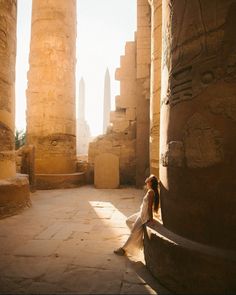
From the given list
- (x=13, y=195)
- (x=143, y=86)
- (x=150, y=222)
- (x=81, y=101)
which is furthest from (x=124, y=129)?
(x=81, y=101)

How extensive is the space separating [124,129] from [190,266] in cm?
854

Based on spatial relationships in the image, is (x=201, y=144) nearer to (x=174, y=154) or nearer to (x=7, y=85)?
(x=174, y=154)

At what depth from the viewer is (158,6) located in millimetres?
6641

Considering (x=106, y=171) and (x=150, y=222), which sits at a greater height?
(x=106, y=171)

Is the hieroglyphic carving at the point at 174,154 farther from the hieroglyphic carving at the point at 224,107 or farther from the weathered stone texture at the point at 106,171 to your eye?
the weathered stone texture at the point at 106,171

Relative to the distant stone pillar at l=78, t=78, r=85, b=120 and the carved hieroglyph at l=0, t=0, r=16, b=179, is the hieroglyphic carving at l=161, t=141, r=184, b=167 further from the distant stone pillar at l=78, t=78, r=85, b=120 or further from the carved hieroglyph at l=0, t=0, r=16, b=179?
the distant stone pillar at l=78, t=78, r=85, b=120

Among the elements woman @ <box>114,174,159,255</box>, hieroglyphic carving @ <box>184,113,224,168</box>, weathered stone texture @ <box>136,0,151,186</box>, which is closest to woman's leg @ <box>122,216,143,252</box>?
woman @ <box>114,174,159,255</box>

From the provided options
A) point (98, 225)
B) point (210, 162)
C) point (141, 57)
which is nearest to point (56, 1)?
point (141, 57)

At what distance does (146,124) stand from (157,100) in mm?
3200

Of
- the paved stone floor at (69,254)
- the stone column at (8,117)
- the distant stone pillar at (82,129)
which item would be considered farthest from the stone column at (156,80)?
the distant stone pillar at (82,129)

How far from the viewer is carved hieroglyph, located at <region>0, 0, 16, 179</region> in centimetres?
576

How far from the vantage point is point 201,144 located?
2.60 metres

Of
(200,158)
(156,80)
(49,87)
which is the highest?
(49,87)

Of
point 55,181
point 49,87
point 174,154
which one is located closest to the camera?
point 174,154
